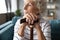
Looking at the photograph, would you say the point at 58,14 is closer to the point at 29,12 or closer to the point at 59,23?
the point at 59,23

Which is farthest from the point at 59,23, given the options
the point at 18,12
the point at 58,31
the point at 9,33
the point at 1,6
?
the point at 18,12

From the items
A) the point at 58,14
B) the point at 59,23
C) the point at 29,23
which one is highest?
the point at 29,23

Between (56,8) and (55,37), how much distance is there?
13.1ft

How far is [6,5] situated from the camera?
183 inches

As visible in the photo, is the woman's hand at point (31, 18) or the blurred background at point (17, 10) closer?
the woman's hand at point (31, 18)

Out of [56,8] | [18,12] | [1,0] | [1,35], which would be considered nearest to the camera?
[1,35]

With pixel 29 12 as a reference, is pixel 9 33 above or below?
below

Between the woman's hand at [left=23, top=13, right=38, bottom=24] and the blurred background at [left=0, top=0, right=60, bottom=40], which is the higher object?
the woman's hand at [left=23, top=13, right=38, bottom=24]

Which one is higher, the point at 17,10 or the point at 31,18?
the point at 31,18

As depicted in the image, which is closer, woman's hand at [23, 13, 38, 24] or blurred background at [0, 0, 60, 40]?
woman's hand at [23, 13, 38, 24]

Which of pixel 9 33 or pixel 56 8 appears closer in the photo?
pixel 9 33

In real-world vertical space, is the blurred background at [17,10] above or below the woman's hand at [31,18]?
below

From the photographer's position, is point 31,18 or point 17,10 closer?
point 31,18

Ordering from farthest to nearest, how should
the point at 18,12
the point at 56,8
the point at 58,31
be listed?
1. the point at 56,8
2. the point at 18,12
3. the point at 58,31
